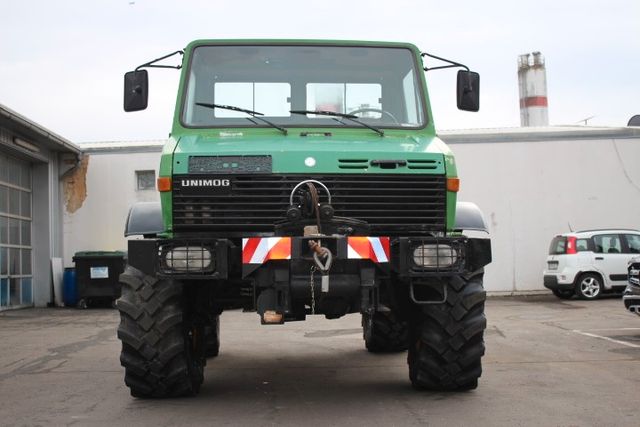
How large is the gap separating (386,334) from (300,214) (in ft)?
14.5

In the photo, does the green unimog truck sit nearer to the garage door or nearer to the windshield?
the windshield

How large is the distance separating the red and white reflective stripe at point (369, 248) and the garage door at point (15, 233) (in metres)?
16.8

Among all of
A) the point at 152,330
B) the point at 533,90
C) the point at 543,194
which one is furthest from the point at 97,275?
the point at 533,90

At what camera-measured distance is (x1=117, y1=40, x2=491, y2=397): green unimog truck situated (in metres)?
6.19

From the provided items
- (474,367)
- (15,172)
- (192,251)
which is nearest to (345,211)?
(192,251)

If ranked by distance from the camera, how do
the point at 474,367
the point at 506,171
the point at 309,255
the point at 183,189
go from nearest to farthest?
the point at 309,255, the point at 183,189, the point at 474,367, the point at 506,171

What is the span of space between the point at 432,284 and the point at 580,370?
303 cm

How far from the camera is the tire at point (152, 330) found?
660cm

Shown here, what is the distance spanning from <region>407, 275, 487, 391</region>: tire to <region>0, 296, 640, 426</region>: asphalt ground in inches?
8.8

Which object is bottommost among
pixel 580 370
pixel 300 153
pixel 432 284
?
pixel 580 370

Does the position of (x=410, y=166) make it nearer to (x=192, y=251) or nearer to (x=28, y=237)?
(x=192, y=251)

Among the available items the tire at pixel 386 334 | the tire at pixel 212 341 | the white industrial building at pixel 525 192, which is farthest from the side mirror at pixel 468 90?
the white industrial building at pixel 525 192

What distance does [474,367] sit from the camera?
7.00m

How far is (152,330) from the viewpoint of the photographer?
659 cm
